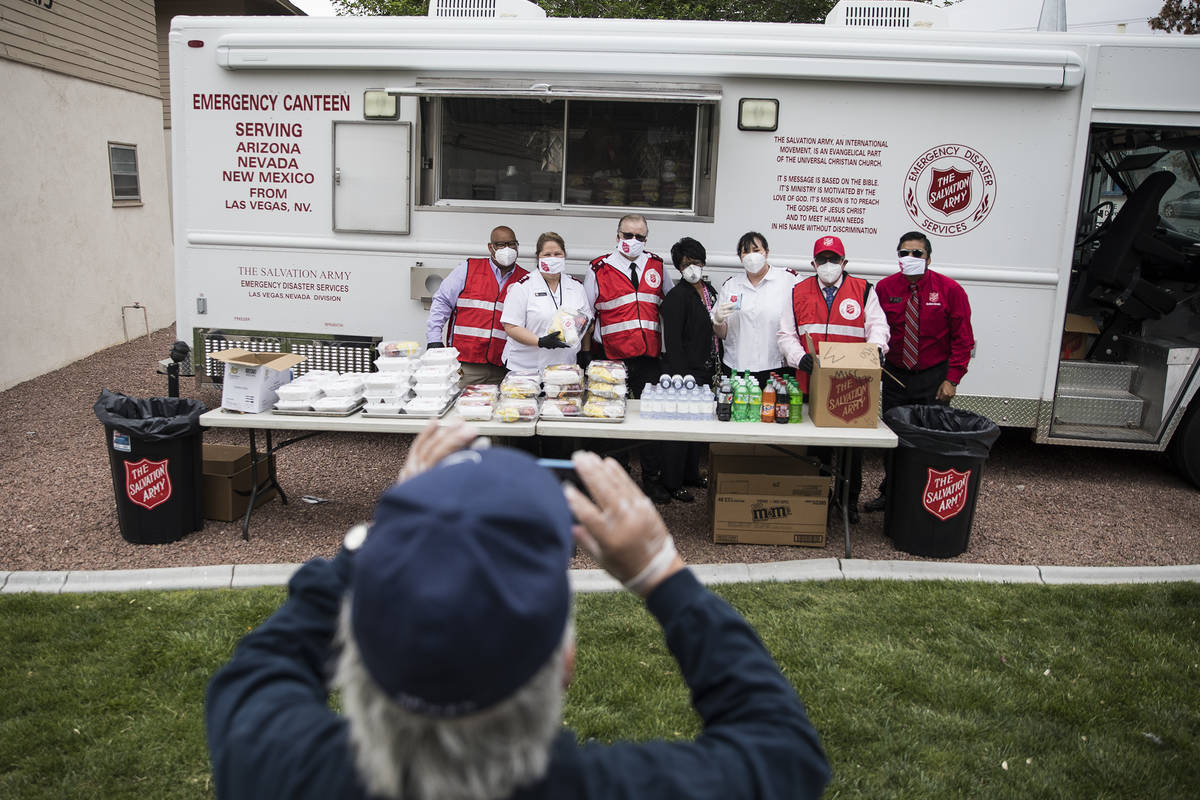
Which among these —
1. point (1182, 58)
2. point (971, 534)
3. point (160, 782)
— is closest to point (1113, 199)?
point (1182, 58)

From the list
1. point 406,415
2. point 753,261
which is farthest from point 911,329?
point 406,415

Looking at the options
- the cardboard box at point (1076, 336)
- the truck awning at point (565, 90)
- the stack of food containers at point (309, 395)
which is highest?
the truck awning at point (565, 90)

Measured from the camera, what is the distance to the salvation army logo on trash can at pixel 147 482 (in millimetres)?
5449

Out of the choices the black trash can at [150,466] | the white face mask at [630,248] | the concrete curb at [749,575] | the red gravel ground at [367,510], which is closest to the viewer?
the concrete curb at [749,575]

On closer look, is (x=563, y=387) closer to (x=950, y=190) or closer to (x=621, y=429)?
(x=621, y=429)

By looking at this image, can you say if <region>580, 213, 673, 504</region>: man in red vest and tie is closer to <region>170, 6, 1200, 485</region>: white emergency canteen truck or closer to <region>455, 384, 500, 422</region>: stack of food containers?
<region>170, 6, 1200, 485</region>: white emergency canteen truck

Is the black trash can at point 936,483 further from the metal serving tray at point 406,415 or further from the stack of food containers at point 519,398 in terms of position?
the metal serving tray at point 406,415

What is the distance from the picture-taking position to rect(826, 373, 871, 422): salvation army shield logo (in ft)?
18.1

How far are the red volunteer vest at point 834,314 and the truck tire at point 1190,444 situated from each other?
113 inches

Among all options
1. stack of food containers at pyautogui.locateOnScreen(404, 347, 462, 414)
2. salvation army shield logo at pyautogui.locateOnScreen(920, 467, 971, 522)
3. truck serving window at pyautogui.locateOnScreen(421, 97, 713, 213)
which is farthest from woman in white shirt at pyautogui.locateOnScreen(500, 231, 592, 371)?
salvation army shield logo at pyautogui.locateOnScreen(920, 467, 971, 522)

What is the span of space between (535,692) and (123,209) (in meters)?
12.7

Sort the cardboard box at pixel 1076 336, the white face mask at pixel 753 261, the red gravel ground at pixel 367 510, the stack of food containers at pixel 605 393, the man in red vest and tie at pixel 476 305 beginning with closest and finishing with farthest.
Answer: the red gravel ground at pixel 367 510, the stack of food containers at pixel 605 393, the white face mask at pixel 753 261, the man in red vest and tie at pixel 476 305, the cardboard box at pixel 1076 336

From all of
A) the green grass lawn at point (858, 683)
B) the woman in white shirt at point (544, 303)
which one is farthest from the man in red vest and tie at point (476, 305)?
the green grass lawn at point (858, 683)

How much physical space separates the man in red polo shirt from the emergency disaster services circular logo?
48cm
